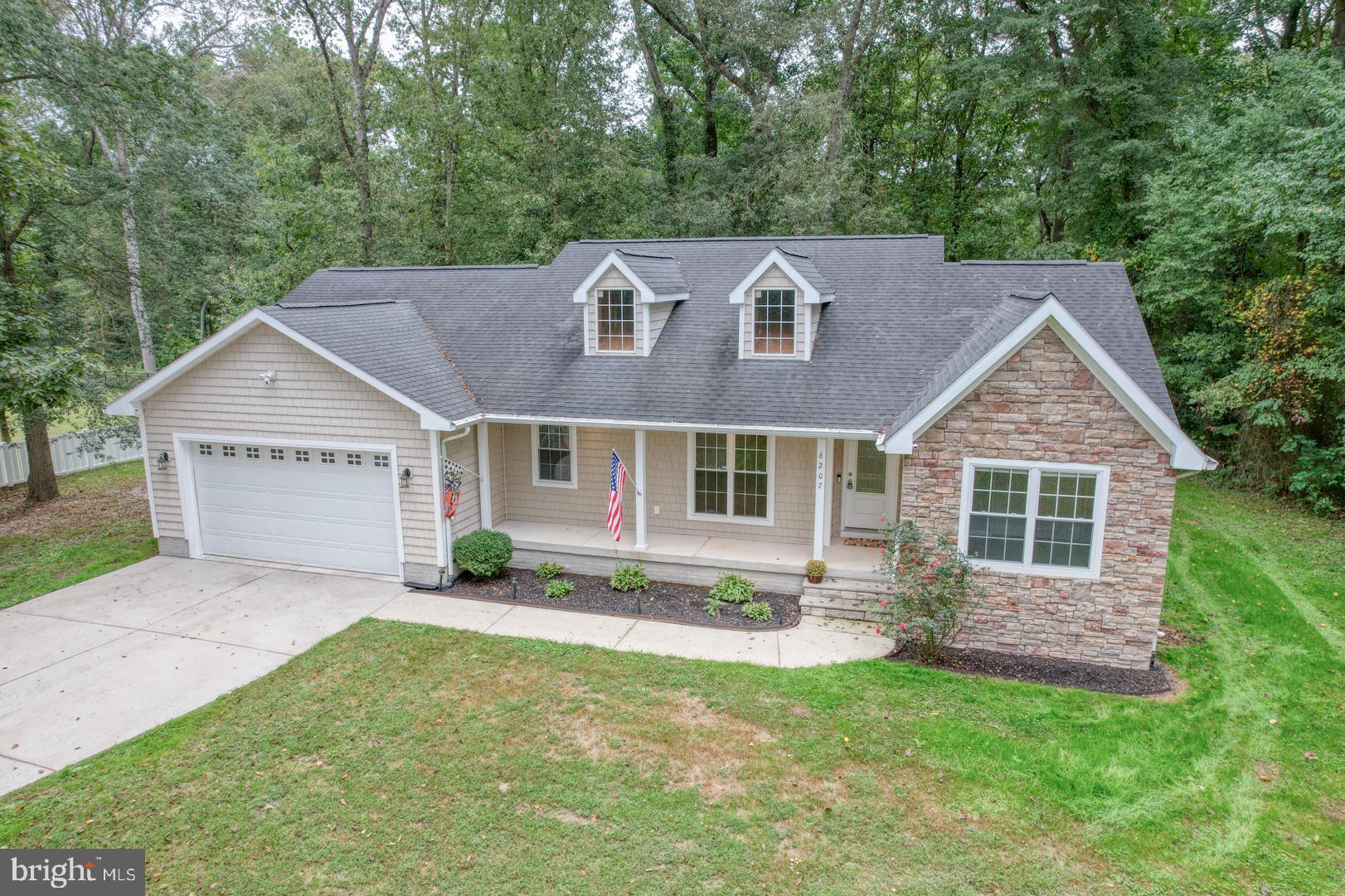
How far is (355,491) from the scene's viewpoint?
1206 cm

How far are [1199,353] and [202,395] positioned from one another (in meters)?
21.8

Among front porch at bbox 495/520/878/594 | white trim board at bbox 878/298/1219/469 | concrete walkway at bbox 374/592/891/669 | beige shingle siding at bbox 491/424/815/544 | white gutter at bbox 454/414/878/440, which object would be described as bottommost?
concrete walkway at bbox 374/592/891/669

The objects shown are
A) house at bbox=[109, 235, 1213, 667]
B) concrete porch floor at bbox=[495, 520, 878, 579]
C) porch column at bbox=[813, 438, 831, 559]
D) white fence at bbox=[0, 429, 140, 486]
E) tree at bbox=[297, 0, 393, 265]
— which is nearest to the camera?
house at bbox=[109, 235, 1213, 667]

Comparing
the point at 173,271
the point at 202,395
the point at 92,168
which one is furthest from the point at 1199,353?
the point at 92,168

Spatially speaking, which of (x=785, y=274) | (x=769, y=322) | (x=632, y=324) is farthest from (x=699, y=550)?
(x=785, y=274)

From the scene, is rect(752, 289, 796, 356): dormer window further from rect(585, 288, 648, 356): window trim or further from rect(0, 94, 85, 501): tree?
rect(0, 94, 85, 501): tree

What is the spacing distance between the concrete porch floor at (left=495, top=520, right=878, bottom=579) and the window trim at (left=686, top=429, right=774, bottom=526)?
0.34 metres

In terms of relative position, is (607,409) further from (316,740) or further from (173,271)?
(173,271)

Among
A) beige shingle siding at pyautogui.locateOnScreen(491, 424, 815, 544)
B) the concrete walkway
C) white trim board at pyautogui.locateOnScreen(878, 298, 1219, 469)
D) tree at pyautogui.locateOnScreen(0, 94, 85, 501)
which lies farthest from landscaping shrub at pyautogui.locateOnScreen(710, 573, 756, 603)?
tree at pyautogui.locateOnScreen(0, 94, 85, 501)

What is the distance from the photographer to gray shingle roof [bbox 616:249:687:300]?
13.0 meters

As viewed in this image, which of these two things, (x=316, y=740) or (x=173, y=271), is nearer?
(x=316, y=740)

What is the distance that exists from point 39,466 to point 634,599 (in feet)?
50.4

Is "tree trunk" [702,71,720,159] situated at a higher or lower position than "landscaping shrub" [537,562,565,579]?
higher

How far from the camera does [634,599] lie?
11.3 m
